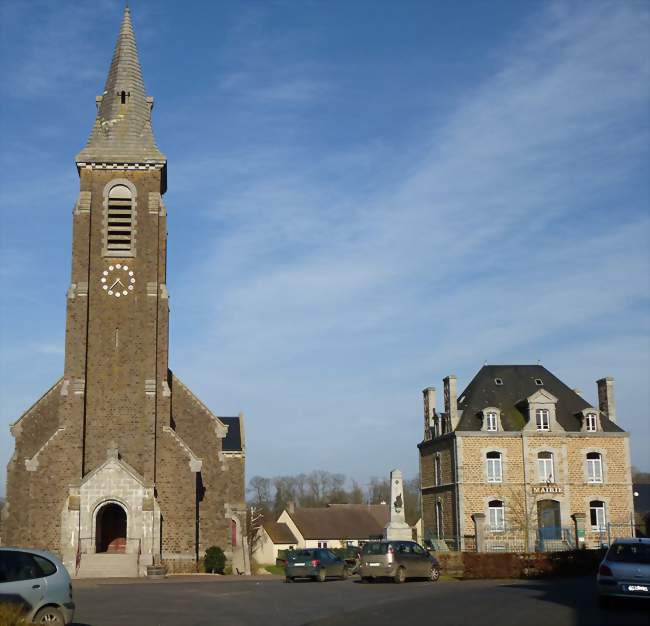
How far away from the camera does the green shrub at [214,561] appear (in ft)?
119

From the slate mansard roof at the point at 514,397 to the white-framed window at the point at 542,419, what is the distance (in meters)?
0.59

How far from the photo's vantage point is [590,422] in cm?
4728

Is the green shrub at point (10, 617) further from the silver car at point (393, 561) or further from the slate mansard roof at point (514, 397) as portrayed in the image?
the slate mansard roof at point (514, 397)

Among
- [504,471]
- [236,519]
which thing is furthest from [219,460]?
[504,471]

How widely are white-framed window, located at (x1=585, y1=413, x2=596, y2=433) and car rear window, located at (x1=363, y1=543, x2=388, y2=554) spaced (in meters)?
23.7

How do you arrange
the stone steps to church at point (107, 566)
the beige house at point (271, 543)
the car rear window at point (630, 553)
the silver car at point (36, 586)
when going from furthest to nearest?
the beige house at point (271, 543) < the stone steps to church at point (107, 566) < the car rear window at point (630, 553) < the silver car at point (36, 586)

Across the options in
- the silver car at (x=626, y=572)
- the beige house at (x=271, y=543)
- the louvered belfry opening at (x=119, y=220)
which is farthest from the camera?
the beige house at (x=271, y=543)

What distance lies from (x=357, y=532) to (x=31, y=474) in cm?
4477

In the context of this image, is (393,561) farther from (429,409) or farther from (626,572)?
(429,409)

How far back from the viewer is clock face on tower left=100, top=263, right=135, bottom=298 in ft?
125

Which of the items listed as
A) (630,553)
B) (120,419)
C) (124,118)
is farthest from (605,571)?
(124,118)

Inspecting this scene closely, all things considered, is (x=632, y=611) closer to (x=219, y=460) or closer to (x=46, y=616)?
(x=46, y=616)

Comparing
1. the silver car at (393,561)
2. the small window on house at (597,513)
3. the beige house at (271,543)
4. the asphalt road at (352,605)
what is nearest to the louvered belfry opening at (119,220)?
the asphalt road at (352,605)

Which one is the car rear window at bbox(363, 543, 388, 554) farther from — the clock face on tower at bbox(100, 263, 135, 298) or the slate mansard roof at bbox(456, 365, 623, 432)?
the slate mansard roof at bbox(456, 365, 623, 432)
